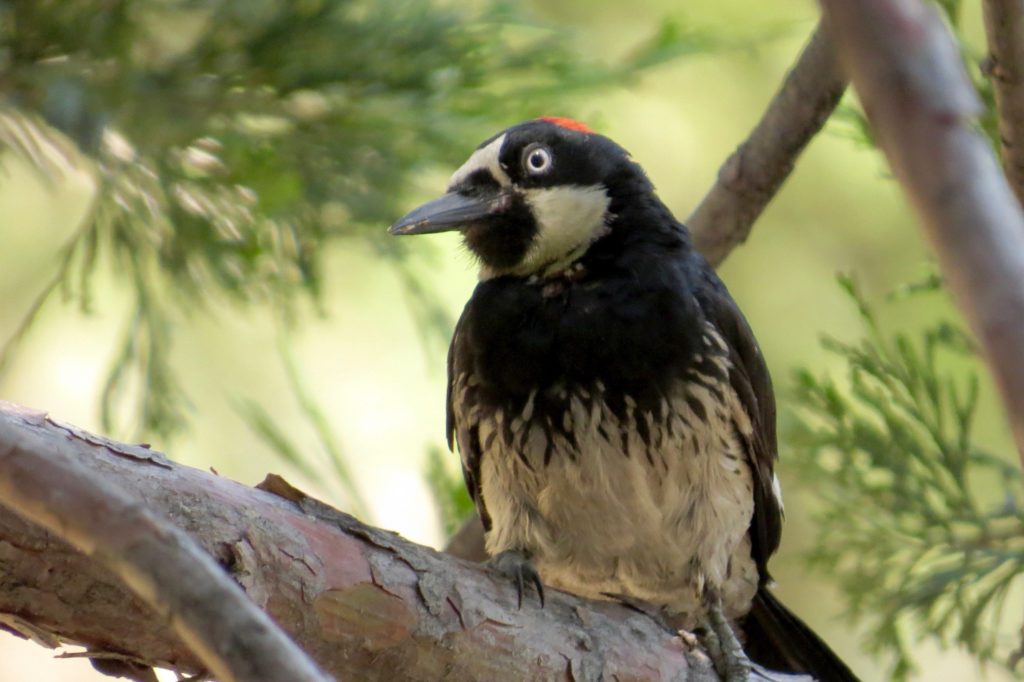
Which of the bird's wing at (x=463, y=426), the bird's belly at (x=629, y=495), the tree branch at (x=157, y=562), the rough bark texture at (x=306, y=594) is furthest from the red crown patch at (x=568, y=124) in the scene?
the tree branch at (x=157, y=562)

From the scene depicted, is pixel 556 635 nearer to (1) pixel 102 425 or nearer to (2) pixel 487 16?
(1) pixel 102 425

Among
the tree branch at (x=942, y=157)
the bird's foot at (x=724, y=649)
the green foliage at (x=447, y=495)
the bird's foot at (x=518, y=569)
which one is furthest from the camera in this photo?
the green foliage at (x=447, y=495)

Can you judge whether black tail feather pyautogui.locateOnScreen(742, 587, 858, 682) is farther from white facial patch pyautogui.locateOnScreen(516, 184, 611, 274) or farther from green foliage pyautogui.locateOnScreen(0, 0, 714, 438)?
green foliage pyautogui.locateOnScreen(0, 0, 714, 438)

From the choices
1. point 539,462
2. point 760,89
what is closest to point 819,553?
point 539,462

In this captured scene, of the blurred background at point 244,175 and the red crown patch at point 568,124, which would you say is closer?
the blurred background at point 244,175

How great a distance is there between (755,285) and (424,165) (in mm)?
2132

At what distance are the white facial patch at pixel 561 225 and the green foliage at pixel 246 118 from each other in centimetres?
36

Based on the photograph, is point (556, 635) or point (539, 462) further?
point (539, 462)

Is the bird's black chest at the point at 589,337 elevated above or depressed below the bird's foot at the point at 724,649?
above

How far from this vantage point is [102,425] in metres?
2.77

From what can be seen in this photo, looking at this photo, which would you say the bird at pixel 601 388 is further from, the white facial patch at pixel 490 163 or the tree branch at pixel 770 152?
the tree branch at pixel 770 152

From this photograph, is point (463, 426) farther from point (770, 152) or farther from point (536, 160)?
point (770, 152)

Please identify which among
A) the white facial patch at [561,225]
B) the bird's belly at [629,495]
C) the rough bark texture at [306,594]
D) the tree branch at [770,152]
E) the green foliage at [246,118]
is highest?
the green foliage at [246,118]

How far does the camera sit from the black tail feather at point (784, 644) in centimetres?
287
